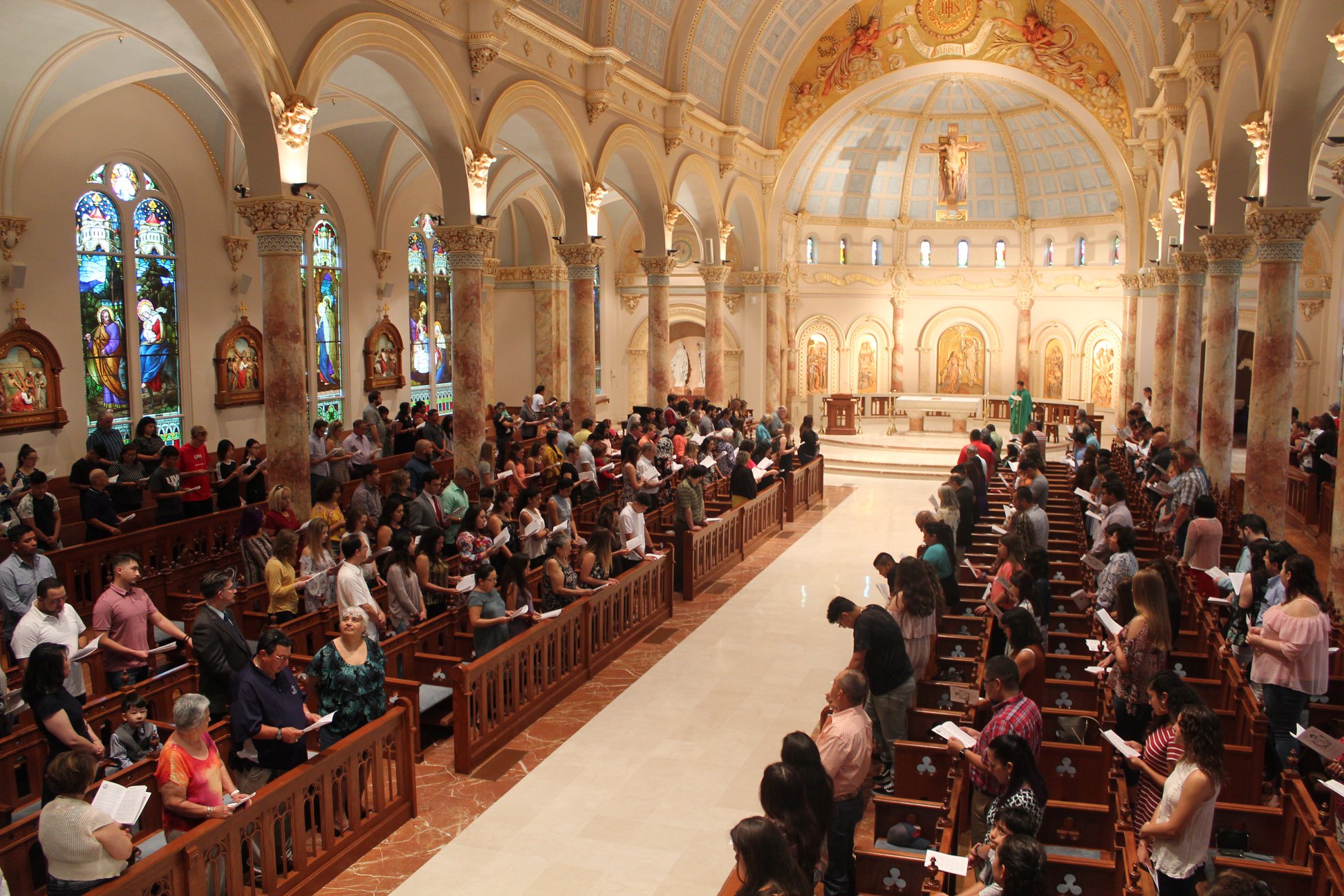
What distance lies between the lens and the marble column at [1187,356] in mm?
18047

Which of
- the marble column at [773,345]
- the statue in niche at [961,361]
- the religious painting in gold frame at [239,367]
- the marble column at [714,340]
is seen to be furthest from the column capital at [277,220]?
the statue in niche at [961,361]

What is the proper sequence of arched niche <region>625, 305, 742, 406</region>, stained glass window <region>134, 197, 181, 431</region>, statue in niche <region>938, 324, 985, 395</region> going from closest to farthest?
stained glass window <region>134, 197, 181, 431</region>
arched niche <region>625, 305, 742, 406</region>
statue in niche <region>938, 324, 985, 395</region>

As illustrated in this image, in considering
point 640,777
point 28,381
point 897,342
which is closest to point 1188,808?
point 640,777

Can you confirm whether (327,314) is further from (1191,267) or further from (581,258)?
(1191,267)

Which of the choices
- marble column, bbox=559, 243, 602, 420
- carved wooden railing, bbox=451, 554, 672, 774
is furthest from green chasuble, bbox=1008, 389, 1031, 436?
carved wooden railing, bbox=451, 554, 672, 774

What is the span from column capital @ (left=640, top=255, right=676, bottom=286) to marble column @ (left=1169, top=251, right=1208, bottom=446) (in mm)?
9951

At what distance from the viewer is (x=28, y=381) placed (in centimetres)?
1426

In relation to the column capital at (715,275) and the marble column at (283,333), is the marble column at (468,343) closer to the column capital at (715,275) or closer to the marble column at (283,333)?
the marble column at (283,333)

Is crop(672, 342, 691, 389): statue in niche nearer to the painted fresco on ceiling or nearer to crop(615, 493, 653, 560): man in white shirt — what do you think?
the painted fresco on ceiling

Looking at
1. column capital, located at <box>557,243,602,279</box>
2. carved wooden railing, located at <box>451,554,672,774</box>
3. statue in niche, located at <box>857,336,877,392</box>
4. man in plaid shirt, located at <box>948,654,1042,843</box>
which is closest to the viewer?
man in plaid shirt, located at <box>948,654,1042,843</box>

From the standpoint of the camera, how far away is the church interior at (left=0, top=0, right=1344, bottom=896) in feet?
20.2

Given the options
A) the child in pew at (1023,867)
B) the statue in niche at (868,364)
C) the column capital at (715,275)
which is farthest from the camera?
the statue in niche at (868,364)

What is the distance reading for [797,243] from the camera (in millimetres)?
31188

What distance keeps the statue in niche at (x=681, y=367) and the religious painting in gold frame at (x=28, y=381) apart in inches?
822
